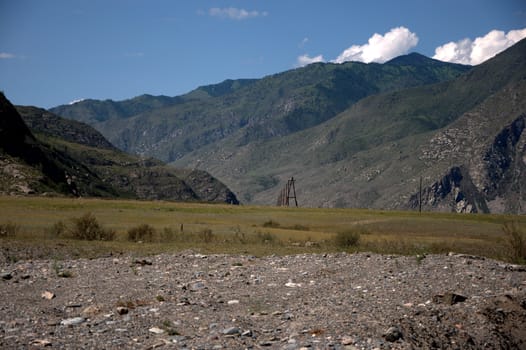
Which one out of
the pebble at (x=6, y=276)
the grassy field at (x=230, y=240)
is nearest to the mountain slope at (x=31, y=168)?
the grassy field at (x=230, y=240)

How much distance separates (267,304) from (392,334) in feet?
→ 14.2

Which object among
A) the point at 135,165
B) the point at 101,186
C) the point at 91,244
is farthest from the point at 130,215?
the point at 135,165

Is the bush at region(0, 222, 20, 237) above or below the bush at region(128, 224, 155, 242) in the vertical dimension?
above

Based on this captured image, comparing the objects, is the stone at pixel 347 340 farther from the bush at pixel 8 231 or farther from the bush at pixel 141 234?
the bush at pixel 8 231

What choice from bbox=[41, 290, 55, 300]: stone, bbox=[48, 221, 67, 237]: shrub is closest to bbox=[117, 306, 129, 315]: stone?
bbox=[41, 290, 55, 300]: stone

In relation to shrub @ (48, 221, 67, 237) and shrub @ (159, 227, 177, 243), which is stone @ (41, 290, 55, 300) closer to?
shrub @ (159, 227, 177, 243)

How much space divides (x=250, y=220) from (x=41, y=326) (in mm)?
46799

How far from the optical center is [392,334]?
13.0 metres

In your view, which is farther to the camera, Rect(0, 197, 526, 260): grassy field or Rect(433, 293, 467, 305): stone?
Rect(0, 197, 526, 260): grassy field

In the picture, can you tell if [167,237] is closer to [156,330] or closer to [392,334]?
[156,330]

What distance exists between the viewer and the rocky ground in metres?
13.0

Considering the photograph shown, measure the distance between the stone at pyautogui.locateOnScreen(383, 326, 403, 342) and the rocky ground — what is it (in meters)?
0.03

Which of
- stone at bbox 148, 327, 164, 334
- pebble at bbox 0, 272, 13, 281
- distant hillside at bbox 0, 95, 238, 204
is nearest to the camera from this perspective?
stone at bbox 148, 327, 164, 334

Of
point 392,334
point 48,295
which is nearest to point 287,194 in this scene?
point 48,295
